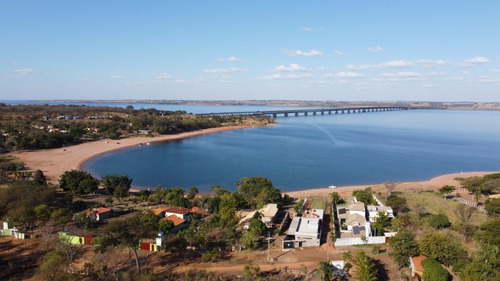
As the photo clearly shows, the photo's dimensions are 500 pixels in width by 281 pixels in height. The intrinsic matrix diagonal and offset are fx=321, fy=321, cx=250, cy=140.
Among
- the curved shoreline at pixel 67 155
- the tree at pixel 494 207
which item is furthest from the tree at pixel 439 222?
the curved shoreline at pixel 67 155

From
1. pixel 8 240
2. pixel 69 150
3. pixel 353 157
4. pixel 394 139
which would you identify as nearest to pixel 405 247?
pixel 8 240

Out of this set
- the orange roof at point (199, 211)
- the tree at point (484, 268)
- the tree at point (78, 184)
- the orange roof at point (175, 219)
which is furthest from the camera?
the tree at point (78, 184)

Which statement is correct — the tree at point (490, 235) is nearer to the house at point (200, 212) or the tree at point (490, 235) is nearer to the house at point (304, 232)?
the house at point (304, 232)

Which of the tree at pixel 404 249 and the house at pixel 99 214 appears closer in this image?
the tree at pixel 404 249

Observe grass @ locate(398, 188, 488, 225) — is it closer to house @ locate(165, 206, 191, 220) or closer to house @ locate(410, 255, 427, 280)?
house @ locate(410, 255, 427, 280)

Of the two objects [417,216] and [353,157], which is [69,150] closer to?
[353,157]

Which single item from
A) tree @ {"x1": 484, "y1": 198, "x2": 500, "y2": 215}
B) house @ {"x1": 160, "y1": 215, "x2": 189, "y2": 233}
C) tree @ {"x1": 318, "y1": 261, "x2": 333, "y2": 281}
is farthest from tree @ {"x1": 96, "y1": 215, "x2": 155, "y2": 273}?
tree @ {"x1": 484, "y1": 198, "x2": 500, "y2": 215}
